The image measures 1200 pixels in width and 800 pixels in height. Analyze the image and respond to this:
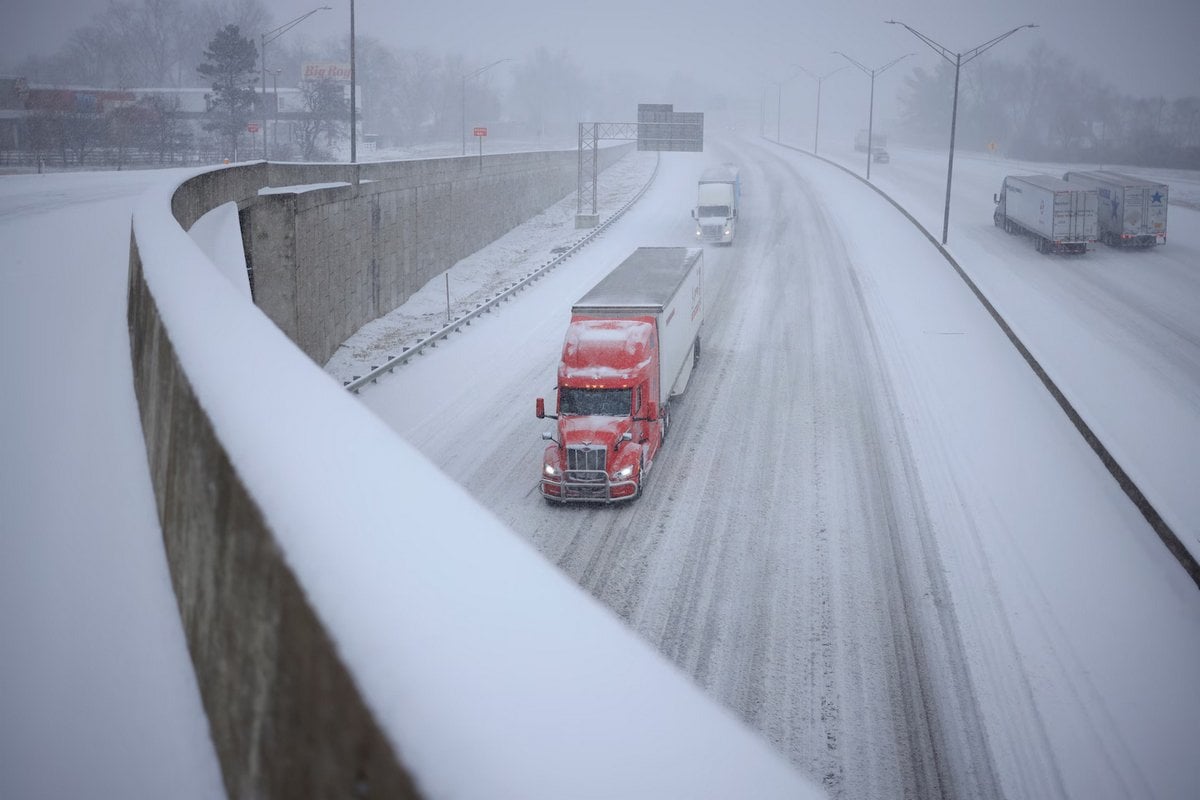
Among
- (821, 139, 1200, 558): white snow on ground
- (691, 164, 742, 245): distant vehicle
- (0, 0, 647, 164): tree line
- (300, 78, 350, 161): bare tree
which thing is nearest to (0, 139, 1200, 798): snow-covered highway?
(821, 139, 1200, 558): white snow on ground

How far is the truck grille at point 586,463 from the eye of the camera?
19.4 metres

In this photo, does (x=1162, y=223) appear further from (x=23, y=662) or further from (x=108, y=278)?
(x=23, y=662)

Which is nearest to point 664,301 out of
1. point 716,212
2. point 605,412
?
point 605,412

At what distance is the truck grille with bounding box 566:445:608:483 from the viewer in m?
19.4

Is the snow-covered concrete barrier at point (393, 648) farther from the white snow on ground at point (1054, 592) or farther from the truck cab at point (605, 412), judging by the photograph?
the truck cab at point (605, 412)

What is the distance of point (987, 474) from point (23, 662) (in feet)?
65.5

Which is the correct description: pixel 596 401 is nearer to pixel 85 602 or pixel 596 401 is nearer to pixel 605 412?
pixel 605 412

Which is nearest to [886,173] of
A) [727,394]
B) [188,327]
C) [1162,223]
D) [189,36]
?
[1162,223]

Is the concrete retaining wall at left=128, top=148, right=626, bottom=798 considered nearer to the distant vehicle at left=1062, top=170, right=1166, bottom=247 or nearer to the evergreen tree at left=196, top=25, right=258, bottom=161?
the distant vehicle at left=1062, top=170, right=1166, bottom=247

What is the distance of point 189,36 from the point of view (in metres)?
165

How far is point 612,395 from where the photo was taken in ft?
66.7

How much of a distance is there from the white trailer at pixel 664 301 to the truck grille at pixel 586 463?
2845 mm

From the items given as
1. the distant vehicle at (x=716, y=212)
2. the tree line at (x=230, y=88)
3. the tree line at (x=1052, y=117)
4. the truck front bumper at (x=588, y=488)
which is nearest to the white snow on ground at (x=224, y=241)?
the truck front bumper at (x=588, y=488)

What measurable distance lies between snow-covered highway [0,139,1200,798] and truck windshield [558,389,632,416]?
1.97 m
